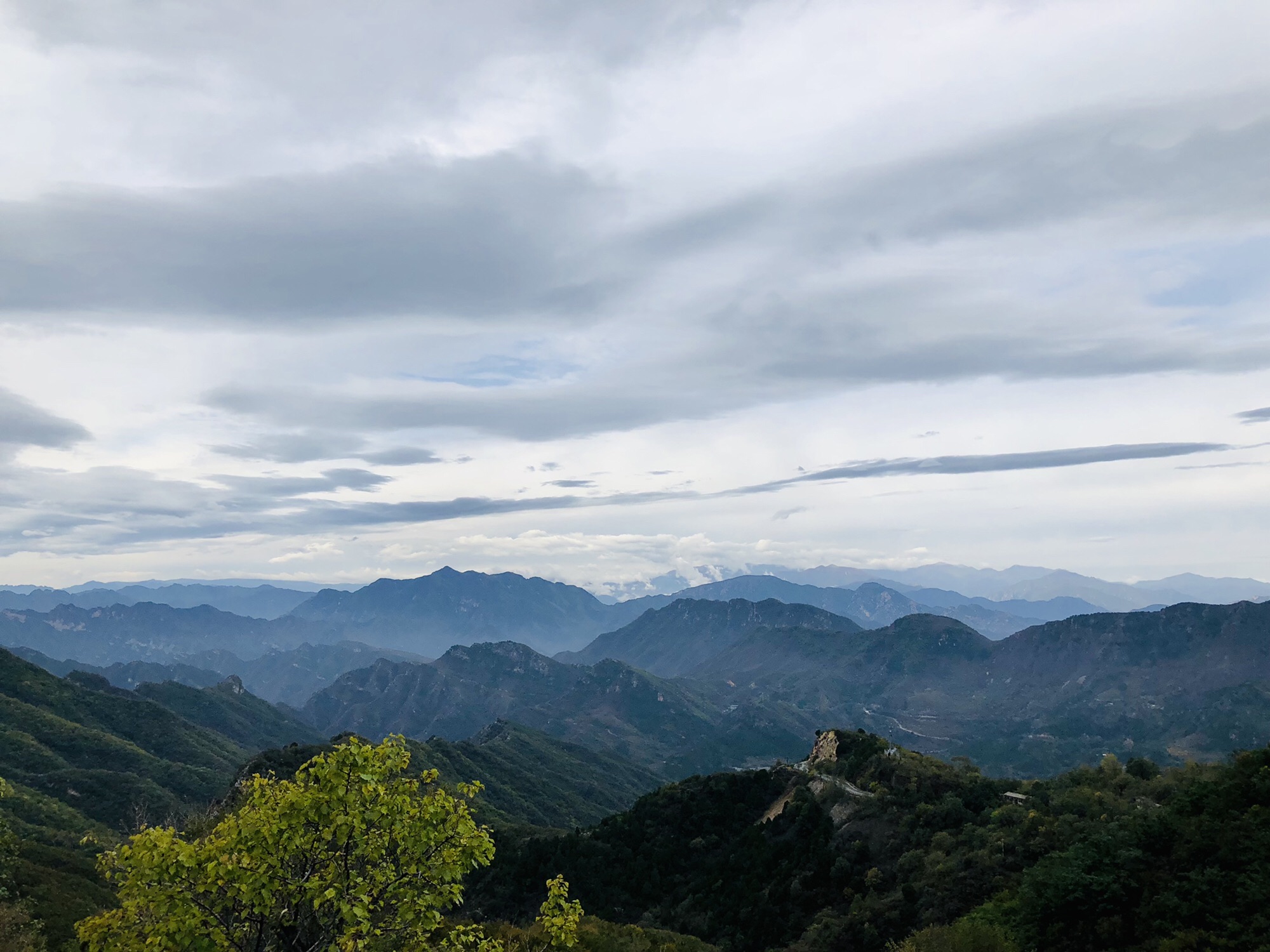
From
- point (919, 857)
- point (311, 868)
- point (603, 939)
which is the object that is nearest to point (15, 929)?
point (603, 939)

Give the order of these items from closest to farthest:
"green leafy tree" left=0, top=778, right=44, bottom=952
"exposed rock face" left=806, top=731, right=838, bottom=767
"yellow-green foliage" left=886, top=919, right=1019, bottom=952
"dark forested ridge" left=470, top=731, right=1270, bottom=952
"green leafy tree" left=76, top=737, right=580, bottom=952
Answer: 1. "green leafy tree" left=76, top=737, right=580, bottom=952
2. "green leafy tree" left=0, top=778, right=44, bottom=952
3. "yellow-green foliage" left=886, top=919, right=1019, bottom=952
4. "dark forested ridge" left=470, top=731, right=1270, bottom=952
5. "exposed rock face" left=806, top=731, right=838, bottom=767

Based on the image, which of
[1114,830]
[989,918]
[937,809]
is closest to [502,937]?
[989,918]

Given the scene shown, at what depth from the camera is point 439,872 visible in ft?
55.5

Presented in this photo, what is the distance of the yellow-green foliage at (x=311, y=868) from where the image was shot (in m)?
15.5

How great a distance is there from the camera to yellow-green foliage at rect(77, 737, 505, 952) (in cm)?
1549

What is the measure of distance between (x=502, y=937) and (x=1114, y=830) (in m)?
37.4

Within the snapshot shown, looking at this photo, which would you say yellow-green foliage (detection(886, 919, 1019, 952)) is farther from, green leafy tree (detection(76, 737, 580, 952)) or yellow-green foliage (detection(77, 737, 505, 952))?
yellow-green foliage (detection(77, 737, 505, 952))

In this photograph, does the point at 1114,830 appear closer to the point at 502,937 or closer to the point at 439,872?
the point at 502,937

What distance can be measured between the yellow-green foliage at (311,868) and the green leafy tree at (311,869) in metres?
0.03

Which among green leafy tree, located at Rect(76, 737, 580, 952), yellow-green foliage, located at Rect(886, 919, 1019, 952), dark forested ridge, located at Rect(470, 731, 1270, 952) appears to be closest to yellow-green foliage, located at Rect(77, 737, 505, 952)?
green leafy tree, located at Rect(76, 737, 580, 952)

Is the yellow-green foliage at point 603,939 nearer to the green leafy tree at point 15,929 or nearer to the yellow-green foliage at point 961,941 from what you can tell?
the yellow-green foliage at point 961,941

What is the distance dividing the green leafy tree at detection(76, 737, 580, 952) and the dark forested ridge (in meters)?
28.4

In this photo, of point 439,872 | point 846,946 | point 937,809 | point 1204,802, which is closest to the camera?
point 439,872

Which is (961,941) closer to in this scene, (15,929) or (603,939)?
(603,939)
